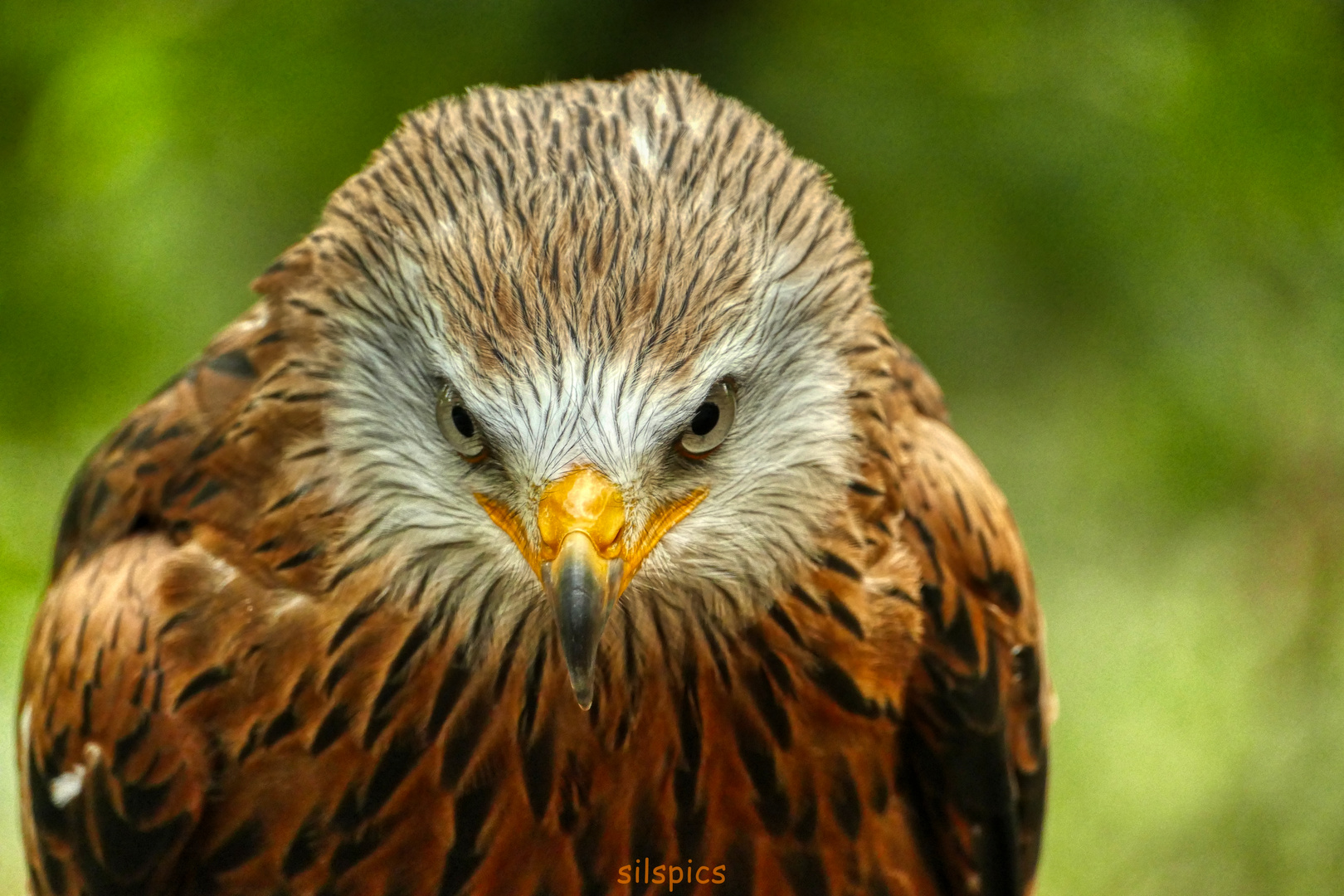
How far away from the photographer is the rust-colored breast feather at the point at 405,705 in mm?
2537

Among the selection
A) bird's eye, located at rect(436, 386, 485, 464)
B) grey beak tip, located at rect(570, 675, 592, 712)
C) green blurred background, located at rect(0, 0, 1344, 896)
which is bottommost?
grey beak tip, located at rect(570, 675, 592, 712)

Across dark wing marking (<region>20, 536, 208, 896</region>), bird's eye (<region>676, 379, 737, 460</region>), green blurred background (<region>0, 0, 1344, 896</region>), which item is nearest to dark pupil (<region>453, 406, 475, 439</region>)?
bird's eye (<region>676, 379, 737, 460</region>)

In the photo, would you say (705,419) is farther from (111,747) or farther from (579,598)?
(111,747)

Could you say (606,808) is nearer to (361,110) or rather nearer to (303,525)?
(303,525)

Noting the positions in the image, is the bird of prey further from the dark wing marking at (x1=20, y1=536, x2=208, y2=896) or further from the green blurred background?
the green blurred background

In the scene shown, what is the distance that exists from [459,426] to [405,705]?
1.91 feet

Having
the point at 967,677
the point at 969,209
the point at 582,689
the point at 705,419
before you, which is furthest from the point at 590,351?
the point at 969,209

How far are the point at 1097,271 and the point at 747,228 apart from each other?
199 centimetres

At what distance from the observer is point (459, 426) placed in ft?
7.23

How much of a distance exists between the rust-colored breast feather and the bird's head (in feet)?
0.35

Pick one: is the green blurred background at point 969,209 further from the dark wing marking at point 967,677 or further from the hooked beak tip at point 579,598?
the hooked beak tip at point 579,598

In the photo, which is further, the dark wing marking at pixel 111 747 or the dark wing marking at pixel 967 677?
the dark wing marking at pixel 967 677

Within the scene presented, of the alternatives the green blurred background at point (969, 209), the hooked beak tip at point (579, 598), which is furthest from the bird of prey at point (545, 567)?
the green blurred background at point (969, 209)

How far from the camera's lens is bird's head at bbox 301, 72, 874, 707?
6.97 ft
